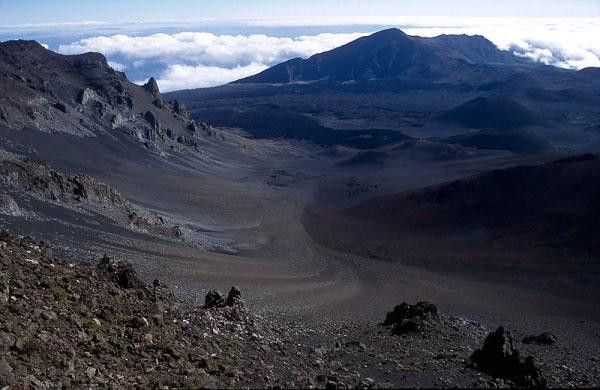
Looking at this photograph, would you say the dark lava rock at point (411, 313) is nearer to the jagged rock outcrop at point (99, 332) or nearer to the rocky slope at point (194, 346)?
the rocky slope at point (194, 346)

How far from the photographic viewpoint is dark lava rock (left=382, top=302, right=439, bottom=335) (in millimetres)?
19609

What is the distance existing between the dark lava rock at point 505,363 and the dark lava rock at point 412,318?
428cm

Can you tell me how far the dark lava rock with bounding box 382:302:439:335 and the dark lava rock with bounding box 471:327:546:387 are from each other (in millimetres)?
4275

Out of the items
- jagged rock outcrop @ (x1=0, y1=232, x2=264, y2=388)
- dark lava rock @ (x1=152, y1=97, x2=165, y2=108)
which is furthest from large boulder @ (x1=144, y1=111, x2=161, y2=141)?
jagged rock outcrop @ (x1=0, y1=232, x2=264, y2=388)

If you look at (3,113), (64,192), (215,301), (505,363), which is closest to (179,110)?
(3,113)

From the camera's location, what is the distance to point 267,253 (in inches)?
1574

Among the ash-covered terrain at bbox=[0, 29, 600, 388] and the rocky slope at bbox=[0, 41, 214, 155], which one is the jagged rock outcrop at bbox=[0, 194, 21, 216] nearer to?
the ash-covered terrain at bbox=[0, 29, 600, 388]

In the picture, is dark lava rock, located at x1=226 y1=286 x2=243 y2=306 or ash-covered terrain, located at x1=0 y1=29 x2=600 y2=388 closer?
ash-covered terrain, located at x1=0 y1=29 x2=600 y2=388

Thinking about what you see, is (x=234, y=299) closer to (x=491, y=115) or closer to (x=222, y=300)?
(x=222, y=300)

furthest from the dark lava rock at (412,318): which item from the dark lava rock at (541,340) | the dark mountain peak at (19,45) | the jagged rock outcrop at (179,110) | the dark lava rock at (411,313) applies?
the jagged rock outcrop at (179,110)

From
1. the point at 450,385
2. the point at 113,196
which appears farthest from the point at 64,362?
the point at 113,196

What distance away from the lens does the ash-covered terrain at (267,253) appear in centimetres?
1286

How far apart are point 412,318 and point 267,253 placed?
67.7ft

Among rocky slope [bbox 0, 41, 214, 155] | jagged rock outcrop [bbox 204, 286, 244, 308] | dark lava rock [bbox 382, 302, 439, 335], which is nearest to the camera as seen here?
jagged rock outcrop [bbox 204, 286, 244, 308]
